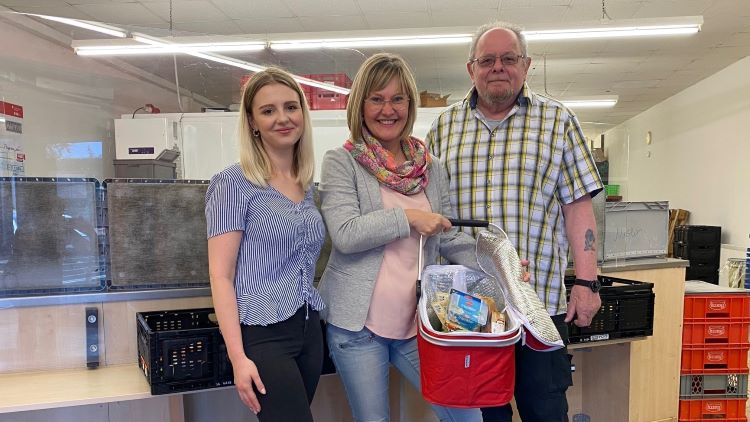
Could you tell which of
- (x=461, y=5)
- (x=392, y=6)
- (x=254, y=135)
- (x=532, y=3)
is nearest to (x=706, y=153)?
(x=532, y=3)

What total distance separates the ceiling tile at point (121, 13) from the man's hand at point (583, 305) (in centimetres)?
484

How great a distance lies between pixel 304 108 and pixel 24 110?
15.6 feet

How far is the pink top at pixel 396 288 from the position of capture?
1.37m

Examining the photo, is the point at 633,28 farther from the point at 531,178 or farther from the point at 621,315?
the point at 531,178

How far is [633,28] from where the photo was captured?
13.3ft

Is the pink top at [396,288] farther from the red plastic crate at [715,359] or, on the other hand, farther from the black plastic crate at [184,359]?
the red plastic crate at [715,359]

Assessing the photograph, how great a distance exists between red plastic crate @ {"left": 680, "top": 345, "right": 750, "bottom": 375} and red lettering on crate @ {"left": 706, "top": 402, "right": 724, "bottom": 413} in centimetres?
18

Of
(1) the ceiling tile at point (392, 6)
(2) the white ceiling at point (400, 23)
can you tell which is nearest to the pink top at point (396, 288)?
(2) the white ceiling at point (400, 23)

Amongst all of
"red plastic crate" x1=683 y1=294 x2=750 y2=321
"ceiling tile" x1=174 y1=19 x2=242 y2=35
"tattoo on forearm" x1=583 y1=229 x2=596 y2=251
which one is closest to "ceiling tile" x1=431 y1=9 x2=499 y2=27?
"ceiling tile" x1=174 y1=19 x2=242 y2=35

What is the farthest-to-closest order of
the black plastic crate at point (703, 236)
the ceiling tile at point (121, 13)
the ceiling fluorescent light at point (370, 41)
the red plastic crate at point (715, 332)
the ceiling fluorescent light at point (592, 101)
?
the ceiling fluorescent light at point (592, 101) → the black plastic crate at point (703, 236) → the ceiling tile at point (121, 13) → the ceiling fluorescent light at point (370, 41) → the red plastic crate at point (715, 332)

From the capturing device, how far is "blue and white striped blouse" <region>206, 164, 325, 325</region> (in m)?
1.29

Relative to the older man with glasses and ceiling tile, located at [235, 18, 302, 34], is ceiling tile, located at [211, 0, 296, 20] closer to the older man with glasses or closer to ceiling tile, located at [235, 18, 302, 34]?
ceiling tile, located at [235, 18, 302, 34]

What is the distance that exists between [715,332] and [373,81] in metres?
2.39

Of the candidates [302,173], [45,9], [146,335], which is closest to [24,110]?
[45,9]
